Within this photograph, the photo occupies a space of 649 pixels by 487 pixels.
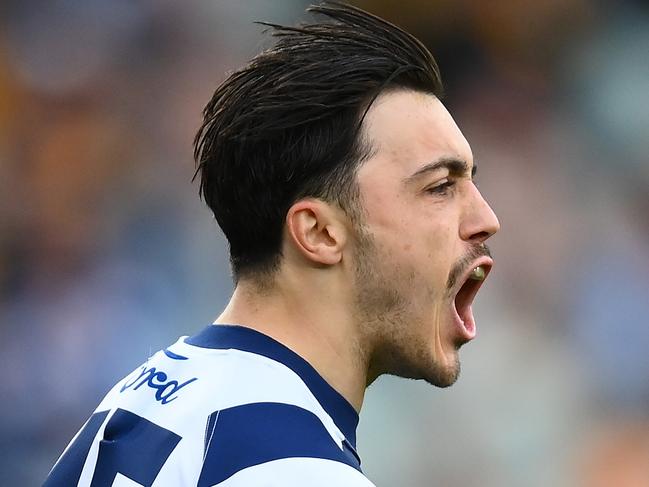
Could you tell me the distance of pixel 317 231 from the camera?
2068 mm

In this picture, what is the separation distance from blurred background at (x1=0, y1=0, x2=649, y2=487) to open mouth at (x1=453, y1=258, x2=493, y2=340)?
3009mm

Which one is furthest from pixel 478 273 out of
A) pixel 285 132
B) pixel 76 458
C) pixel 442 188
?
pixel 76 458

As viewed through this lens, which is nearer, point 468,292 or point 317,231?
point 317,231

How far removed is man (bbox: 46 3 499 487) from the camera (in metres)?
1.94

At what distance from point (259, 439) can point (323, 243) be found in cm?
45

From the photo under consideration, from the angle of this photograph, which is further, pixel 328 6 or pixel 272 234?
pixel 328 6

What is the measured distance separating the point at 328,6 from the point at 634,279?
359cm

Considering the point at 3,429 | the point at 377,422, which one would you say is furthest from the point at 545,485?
the point at 3,429

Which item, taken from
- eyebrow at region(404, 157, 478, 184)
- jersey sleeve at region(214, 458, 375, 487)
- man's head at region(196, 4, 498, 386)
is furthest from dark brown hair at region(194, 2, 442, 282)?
A: jersey sleeve at region(214, 458, 375, 487)

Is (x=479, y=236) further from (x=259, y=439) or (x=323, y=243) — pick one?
(x=259, y=439)

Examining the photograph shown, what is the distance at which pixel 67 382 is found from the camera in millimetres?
5273

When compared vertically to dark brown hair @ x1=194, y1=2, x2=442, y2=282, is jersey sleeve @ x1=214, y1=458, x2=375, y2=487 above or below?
below

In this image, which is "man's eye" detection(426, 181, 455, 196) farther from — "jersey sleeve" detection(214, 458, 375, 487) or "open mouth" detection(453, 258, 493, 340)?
"jersey sleeve" detection(214, 458, 375, 487)

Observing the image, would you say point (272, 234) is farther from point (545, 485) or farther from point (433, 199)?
point (545, 485)
